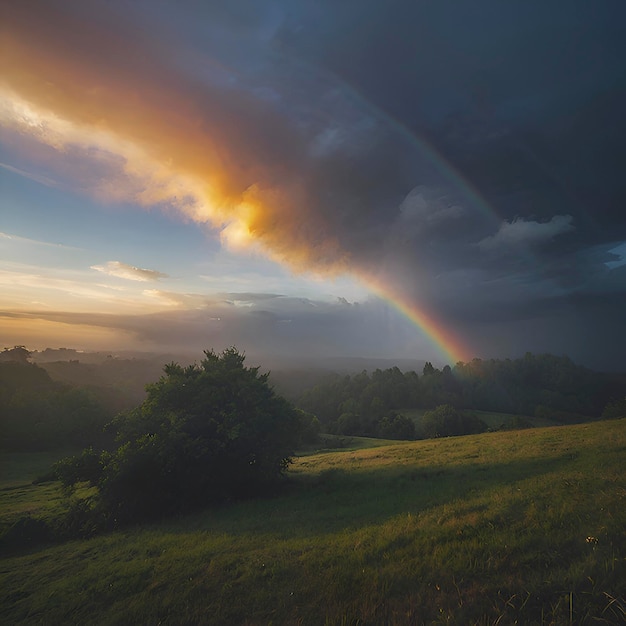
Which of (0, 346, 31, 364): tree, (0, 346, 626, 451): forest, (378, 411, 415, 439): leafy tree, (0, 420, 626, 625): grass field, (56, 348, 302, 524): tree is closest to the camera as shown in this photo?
(0, 420, 626, 625): grass field

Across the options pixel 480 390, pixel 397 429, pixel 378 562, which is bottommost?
pixel 397 429

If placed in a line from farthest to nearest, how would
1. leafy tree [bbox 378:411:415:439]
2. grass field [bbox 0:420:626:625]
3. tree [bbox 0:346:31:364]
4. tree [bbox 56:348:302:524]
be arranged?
tree [bbox 0:346:31:364], leafy tree [bbox 378:411:415:439], tree [bbox 56:348:302:524], grass field [bbox 0:420:626:625]

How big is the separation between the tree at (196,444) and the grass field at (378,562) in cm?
321

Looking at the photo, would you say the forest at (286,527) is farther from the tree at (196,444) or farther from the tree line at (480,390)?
the tree line at (480,390)

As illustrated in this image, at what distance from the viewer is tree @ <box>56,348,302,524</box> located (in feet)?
71.5

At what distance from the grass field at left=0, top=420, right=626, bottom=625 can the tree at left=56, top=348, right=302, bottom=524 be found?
321 cm

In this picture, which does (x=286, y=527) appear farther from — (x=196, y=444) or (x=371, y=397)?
(x=371, y=397)

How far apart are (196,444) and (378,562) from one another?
56.4 feet

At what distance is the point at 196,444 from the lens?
23.3 metres

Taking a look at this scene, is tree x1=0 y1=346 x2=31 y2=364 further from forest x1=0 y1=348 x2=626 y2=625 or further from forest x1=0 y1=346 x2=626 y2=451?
forest x1=0 y1=348 x2=626 y2=625

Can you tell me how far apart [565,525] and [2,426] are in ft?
285

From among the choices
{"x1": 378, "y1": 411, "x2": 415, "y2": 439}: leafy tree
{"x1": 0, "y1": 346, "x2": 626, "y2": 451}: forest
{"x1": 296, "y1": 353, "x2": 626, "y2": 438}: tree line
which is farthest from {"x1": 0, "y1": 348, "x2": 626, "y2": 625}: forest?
{"x1": 296, "y1": 353, "x2": 626, "y2": 438}: tree line

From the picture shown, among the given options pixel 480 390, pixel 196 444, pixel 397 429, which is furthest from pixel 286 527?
pixel 480 390

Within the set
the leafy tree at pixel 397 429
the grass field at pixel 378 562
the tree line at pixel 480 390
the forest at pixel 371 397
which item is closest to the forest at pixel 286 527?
the grass field at pixel 378 562
